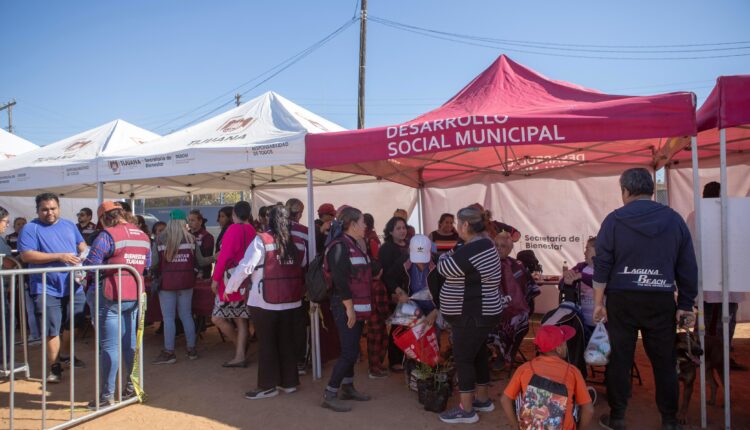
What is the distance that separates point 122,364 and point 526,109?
4.13 metres

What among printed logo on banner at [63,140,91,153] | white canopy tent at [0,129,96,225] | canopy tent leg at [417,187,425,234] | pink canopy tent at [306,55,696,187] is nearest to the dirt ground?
pink canopy tent at [306,55,696,187]

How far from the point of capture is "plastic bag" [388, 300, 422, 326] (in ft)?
13.2

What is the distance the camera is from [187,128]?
6598 mm

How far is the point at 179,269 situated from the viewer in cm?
518

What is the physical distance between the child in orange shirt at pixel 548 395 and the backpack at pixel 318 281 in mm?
1673

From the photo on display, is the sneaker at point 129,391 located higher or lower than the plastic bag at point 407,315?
lower

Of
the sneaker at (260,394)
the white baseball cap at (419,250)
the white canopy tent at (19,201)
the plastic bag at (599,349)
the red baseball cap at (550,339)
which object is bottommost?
the sneaker at (260,394)

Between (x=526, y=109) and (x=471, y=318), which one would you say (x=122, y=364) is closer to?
(x=471, y=318)

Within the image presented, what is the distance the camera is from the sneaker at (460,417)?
355 cm

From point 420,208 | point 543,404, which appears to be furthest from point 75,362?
point 420,208

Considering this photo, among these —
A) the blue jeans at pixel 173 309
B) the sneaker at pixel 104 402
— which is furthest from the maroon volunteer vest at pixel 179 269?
the sneaker at pixel 104 402

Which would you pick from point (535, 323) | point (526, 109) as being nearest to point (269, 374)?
point (526, 109)

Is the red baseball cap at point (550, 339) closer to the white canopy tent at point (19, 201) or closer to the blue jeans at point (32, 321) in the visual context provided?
the blue jeans at point (32, 321)

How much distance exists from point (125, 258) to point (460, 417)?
2.99m
